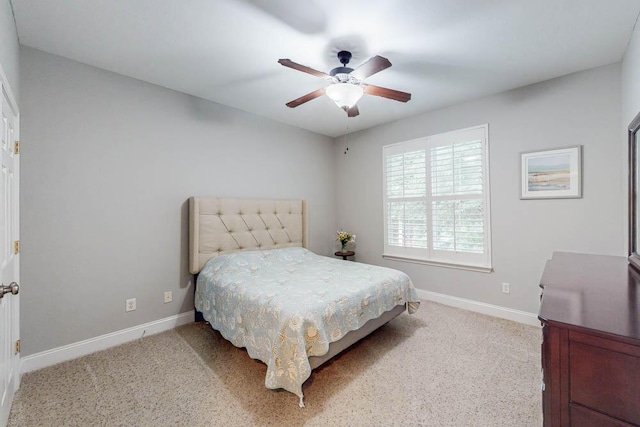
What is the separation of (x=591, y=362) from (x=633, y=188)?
178 cm

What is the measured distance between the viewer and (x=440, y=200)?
3.55 metres

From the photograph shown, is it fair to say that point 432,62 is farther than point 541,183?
No

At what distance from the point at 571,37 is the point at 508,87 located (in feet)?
2.82

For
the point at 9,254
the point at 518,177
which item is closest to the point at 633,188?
the point at 518,177

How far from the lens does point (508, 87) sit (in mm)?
2949

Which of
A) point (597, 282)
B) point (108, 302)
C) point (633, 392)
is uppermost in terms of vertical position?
point (597, 282)

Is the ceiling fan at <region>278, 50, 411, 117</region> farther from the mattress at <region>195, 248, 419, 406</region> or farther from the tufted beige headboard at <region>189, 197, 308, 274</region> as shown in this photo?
the tufted beige headboard at <region>189, 197, 308, 274</region>

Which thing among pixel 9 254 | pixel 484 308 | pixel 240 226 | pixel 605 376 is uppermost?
pixel 240 226

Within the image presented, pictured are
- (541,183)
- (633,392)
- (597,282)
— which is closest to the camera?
(633,392)

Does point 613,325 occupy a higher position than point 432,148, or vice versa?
point 432,148

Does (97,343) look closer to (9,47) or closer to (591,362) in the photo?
(9,47)

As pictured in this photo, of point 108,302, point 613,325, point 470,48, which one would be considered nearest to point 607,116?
point 470,48

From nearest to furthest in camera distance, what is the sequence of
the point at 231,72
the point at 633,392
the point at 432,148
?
the point at 633,392, the point at 231,72, the point at 432,148

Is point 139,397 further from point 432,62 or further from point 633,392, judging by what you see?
point 432,62
